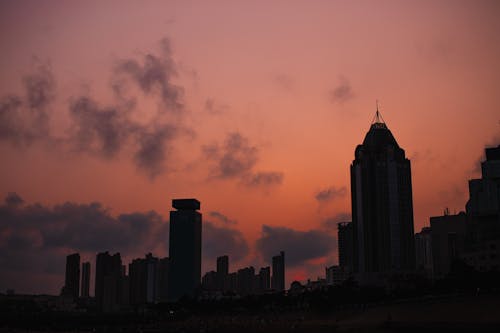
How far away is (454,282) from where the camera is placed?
4970 inches

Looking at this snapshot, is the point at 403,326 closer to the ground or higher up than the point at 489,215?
closer to the ground

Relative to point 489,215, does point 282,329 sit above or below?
below

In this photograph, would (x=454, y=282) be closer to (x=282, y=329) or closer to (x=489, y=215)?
(x=282, y=329)

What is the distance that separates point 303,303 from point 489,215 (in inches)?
2451

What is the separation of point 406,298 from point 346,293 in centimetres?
2455

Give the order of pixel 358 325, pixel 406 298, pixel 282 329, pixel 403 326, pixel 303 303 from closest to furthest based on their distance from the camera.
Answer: pixel 403 326, pixel 358 325, pixel 406 298, pixel 282 329, pixel 303 303

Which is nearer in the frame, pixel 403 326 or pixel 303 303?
pixel 403 326

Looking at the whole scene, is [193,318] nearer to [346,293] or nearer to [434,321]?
[346,293]

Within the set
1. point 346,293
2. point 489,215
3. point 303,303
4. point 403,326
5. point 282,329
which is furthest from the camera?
point 489,215

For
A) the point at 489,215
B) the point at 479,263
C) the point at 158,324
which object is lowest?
the point at 158,324

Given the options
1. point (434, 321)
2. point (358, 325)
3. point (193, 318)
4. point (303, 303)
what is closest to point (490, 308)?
point (434, 321)

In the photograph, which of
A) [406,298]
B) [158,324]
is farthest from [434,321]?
[158,324]

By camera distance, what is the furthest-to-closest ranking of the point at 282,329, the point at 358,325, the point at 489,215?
1. the point at 489,215
2. the point at 282,329
3. the point at 358,325

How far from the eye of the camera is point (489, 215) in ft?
615
